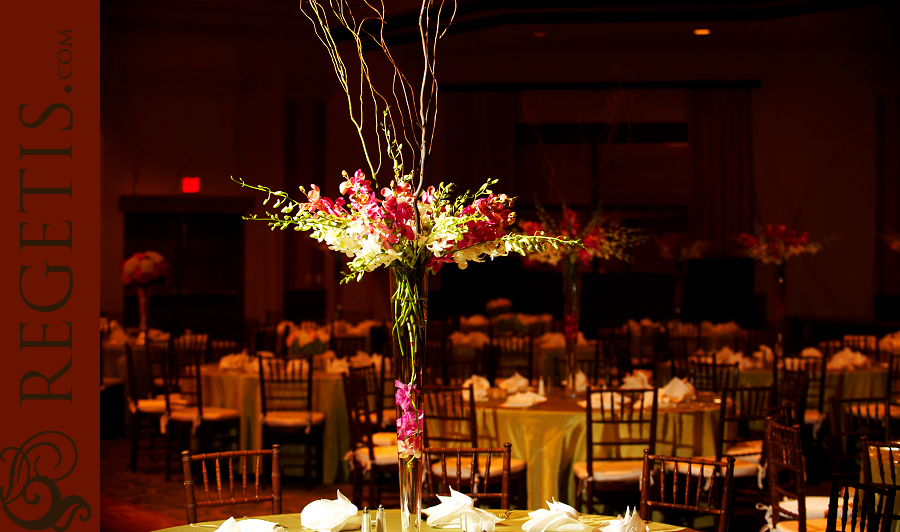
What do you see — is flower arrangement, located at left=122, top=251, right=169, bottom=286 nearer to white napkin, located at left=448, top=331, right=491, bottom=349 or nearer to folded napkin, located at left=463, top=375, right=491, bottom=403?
white napkin, located at left=448, top=331, right=491, bottom=349

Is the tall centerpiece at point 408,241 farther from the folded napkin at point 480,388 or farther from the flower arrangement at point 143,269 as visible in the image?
the flower arrangement at point 143,269

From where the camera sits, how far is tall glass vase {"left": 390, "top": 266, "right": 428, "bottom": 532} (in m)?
2.18

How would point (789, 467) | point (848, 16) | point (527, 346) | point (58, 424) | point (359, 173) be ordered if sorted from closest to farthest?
point (58, 424)
point (359, 173)
point (789, 467)
point (527, 346)
point (848, 16)

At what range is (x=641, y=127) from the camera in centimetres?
1267

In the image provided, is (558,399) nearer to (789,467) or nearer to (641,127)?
(789,467)

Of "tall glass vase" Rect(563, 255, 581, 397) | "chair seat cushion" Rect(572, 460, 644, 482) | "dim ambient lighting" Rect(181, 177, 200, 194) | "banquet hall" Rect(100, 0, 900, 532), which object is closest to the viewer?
"chair seat cushion" Rect(572, 460, 644, 482)

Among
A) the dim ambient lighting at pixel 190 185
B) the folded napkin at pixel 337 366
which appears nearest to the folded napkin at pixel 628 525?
the folded napkin at pixel 337 366

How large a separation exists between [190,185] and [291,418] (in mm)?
6458

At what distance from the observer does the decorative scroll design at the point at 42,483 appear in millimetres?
1463

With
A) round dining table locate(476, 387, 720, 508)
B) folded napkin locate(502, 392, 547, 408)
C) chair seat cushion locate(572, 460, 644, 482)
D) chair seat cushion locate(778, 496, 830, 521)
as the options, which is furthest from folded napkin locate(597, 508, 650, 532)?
folded napkin locate(502, 392, 547, 408)

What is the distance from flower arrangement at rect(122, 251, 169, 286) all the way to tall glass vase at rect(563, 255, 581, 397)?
4.27 meters

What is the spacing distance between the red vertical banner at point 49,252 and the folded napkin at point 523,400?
336 centimetres

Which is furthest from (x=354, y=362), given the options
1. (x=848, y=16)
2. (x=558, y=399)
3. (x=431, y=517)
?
(x=848, y=16)

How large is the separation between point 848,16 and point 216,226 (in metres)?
8.72
